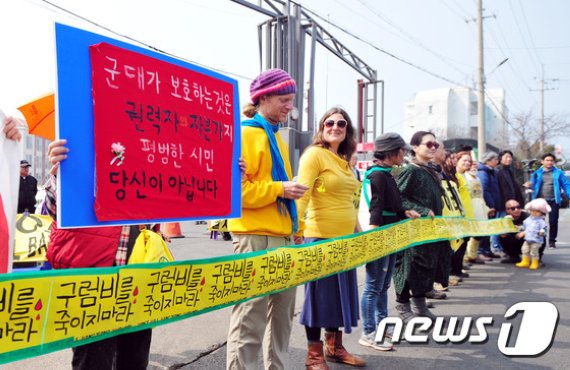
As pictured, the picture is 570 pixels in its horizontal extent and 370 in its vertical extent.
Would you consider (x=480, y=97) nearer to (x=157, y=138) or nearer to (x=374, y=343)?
(x=374, y=343)

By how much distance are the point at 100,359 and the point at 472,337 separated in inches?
129

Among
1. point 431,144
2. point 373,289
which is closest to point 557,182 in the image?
point 431,144

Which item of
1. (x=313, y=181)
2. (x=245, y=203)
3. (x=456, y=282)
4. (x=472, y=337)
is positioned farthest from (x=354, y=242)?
(x=456, y=282)

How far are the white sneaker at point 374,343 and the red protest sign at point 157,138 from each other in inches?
85.3

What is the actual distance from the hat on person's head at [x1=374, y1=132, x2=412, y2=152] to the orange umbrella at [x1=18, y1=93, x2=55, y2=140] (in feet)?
9.36

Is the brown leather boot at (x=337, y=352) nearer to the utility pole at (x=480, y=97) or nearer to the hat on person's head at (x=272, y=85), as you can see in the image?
the hat on person's head at (x=272, y=85)

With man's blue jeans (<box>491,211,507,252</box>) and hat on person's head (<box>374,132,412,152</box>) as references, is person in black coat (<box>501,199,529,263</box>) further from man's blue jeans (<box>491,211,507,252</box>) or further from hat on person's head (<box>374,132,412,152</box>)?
hat on person's head (<box>374,132,412,152</box>)

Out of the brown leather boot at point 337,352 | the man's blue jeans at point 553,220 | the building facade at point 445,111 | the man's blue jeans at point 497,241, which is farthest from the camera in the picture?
the building facade at point 445,111

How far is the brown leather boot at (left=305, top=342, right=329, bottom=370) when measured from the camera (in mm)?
3461

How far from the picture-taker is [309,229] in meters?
3.56

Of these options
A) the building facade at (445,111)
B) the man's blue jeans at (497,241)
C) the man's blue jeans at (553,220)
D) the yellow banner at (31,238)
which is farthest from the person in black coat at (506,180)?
the building facade at (445,111)

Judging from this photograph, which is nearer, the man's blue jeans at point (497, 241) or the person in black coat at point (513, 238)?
the person in black coat at point (513, 238)

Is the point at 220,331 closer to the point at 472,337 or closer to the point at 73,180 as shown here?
the point at 472,337

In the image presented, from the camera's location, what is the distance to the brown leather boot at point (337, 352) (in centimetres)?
363
